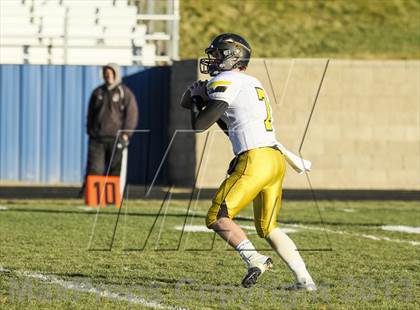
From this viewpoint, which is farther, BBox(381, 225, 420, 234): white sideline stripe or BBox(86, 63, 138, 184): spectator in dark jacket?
BBox(86, 63, 138, 184): spectator in dark jacket

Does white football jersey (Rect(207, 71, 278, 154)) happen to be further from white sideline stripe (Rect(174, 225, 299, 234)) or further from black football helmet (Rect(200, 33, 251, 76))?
white sideline stripe (Rect(174, 225, 299, 234))

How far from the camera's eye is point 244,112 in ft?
28.2

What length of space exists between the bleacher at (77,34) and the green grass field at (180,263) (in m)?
7.29

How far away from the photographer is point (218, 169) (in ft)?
67.5

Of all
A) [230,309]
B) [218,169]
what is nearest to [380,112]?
[218,169]

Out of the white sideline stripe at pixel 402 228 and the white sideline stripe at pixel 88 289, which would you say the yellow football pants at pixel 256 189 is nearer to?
the white sideline stripe at pixel 88 289

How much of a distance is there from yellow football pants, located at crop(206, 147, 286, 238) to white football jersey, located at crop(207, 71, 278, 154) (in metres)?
0.07

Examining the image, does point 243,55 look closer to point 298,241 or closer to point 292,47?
point 298,241

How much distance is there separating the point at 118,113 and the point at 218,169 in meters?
4.66

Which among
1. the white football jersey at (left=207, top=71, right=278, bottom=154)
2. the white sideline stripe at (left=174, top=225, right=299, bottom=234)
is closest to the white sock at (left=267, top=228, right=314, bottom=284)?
the white football jersey at (left=207, top=71, right=278, bottom=154)

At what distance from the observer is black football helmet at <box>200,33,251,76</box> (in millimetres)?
8664

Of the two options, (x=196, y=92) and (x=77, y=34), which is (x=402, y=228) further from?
(x=77, y=34)

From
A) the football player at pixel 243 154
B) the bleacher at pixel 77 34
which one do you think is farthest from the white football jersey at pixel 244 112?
the bleacher at pixel 77 34

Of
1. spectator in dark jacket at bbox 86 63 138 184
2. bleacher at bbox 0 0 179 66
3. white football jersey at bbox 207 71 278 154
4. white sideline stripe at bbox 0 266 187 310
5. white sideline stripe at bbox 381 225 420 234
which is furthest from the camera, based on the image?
bleacher at bbox 0 0 179 66
